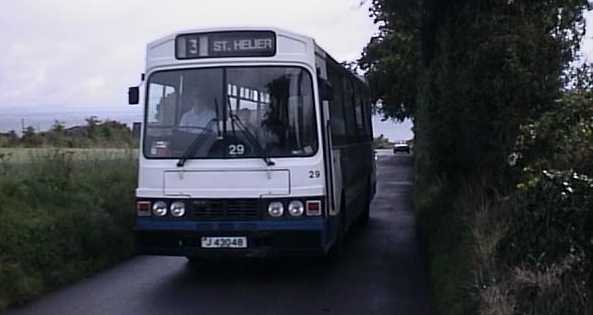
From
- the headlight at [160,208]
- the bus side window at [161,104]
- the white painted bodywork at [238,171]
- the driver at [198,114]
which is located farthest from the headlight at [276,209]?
the bus side window at [161,104]

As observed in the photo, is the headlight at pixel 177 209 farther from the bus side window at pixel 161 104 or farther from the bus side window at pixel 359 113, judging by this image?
the bus side window at pixel 359 113

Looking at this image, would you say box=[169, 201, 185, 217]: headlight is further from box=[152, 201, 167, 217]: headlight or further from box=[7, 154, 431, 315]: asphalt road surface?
box=[7, 154, 431, 315]: asphalt road surface

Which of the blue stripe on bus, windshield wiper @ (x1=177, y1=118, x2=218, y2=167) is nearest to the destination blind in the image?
windshield wiper @ (x1=177, y1=118, x2=218, y2=167)

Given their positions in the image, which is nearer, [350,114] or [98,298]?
[98,298]

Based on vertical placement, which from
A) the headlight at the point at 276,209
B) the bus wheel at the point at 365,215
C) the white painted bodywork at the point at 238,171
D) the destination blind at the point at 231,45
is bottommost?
the bus wheel at the point at 365,215

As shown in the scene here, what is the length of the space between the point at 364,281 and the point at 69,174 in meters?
6.88

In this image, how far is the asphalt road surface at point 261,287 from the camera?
9.95 meters

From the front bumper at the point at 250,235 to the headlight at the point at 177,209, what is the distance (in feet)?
0.32

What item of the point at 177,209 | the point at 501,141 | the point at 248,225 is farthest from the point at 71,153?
the point at 501,141

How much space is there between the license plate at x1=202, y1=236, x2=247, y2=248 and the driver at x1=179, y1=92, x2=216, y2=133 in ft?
4.37

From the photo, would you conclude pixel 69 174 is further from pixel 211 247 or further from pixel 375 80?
pixel 375 80

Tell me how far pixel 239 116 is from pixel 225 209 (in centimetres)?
115

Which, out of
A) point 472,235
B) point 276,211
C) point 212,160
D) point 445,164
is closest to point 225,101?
point 212,160

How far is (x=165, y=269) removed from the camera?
12992 millimetres
